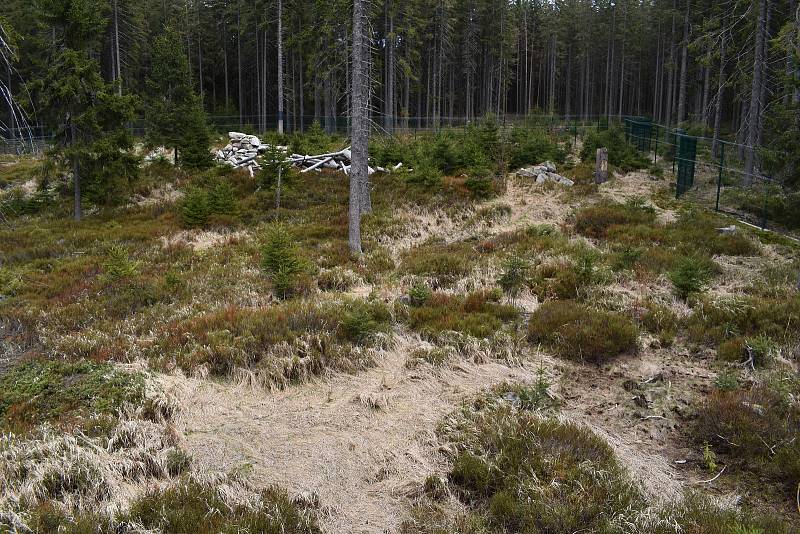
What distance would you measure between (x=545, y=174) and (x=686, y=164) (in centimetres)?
568

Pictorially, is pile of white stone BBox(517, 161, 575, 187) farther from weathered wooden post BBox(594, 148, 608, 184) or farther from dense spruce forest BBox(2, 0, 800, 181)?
dense spruce forest BBox(2, 0, 800, 181)

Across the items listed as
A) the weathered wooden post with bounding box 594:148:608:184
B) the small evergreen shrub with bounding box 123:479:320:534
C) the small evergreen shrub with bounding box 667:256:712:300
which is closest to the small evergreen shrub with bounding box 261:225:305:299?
the small evergreen shrub with bounding box 123:479:320:534

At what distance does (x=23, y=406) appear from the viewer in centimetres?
809

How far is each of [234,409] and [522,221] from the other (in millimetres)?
14489

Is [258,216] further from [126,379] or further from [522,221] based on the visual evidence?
[126,379]

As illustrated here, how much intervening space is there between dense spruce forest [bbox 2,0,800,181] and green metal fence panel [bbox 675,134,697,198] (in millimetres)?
2275

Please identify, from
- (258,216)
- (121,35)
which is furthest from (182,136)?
(121,35)

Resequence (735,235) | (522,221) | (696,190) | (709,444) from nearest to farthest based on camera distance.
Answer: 1. (709,444)
2. (735,235)
3. (522,221)
4. (696,190)

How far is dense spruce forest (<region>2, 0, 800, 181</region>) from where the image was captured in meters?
28.0

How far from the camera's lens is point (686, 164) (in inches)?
914

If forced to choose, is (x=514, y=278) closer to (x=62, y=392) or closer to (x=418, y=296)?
(x=418, y=296)

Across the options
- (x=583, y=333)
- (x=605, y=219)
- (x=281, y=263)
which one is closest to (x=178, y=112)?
(x=281, y=263)

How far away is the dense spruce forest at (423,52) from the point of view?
28019mm

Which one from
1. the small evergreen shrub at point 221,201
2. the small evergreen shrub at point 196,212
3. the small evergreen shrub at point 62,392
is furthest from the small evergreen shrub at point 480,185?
the small evergreen shrub at point 62,392
